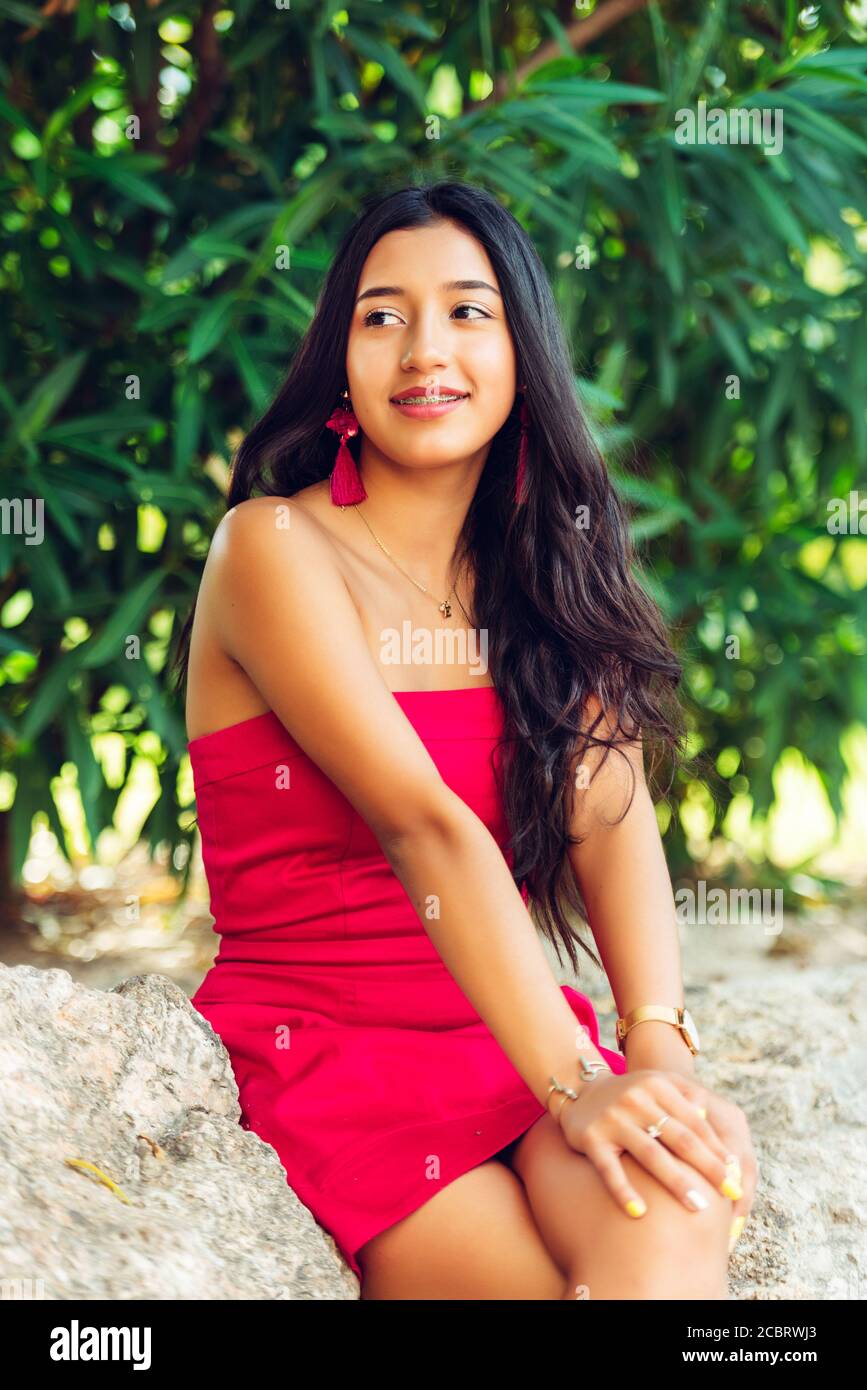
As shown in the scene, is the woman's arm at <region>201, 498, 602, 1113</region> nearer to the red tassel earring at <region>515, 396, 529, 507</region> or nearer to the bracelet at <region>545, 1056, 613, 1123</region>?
the bracelet at <region>545, 1056, 613, 1123</region>

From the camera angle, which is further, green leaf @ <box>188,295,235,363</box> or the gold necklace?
green leaf @ <box>188,295,235,363</box>

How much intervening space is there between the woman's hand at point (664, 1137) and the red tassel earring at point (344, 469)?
78 cm

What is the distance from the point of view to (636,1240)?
140 cm

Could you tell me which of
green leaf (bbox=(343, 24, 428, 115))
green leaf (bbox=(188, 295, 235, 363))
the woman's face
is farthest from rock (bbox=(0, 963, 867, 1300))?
green leaf (bbox=(343, 24, 428, 115))

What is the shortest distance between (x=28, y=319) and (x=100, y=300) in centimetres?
19

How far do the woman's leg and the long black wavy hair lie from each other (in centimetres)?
44

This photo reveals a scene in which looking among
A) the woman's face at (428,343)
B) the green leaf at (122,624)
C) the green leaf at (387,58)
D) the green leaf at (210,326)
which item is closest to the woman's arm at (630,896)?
the woman's face at (428,343)

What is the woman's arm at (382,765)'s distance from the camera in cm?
156

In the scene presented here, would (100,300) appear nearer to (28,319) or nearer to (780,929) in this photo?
(28,319)

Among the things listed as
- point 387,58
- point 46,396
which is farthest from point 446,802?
point 387,58

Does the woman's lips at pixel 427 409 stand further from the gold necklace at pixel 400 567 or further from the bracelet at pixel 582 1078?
the bracelet at pixel 582 1078

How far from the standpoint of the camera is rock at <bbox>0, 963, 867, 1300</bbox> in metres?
1.35

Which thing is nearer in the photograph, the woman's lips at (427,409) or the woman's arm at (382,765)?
the woman's arm at (382,765)

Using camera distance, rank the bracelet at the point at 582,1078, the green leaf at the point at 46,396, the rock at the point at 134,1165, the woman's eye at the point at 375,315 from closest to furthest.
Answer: the rock at the point at 134,1165 < the bracelet at the point at 582,1078 < the woman's eye at the point at 375,315 < the green leaf at the point at 46,396
